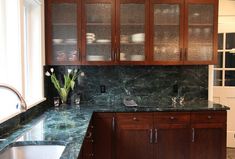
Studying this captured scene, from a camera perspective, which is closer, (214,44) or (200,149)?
(200,149)

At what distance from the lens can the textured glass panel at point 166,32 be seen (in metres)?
3.40

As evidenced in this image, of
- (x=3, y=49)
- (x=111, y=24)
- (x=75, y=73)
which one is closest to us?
(x=3, y=49)

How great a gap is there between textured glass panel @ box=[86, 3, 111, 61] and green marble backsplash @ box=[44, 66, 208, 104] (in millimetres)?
322

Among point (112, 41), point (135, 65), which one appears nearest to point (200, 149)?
point (135, 65)

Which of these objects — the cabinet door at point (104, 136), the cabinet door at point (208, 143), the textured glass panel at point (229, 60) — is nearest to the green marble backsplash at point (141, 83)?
the cabinet door at point (104, 136)

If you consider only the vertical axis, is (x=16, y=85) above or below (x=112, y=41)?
below

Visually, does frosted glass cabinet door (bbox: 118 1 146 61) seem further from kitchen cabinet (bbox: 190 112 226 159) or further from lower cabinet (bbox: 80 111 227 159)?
kitchen cabinet (bbox: 190 112 226 159)

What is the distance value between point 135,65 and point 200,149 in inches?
54.2

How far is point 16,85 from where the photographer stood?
2.44 meters

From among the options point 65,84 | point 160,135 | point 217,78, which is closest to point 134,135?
point 160,135

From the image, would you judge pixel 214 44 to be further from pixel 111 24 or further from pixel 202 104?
pixel 111 24

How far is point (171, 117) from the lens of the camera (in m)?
3.12

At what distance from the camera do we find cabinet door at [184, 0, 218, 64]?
3.42 meters

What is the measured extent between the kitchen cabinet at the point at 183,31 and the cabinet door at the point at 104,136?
3.32 feet
